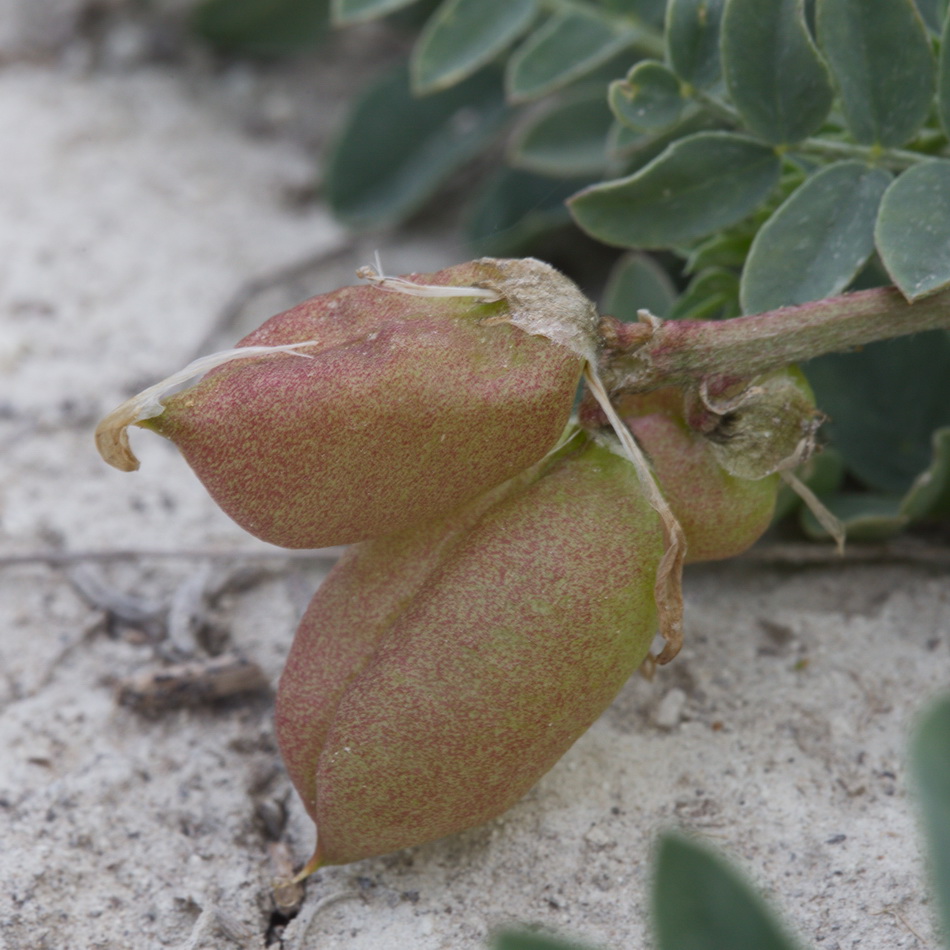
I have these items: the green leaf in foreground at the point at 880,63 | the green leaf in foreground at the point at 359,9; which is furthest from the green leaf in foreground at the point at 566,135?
the green leaf in foreground at the point at 880,63

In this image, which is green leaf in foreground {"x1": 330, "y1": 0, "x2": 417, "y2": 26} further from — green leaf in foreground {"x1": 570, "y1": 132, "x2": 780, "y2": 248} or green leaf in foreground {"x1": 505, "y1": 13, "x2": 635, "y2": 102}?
green leaf in foreground {"x1": 570, "y1": 132, "x2": 780, "y2": 248}

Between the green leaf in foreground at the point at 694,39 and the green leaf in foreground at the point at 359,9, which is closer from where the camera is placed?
the green leaf in foreground at the point at 694,39

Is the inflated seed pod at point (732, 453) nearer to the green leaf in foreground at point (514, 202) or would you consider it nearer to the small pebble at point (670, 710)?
the small pebble at point (670, 710)

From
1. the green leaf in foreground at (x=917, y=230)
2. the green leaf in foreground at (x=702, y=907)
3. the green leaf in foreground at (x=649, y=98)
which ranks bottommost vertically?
the green leaf in foreground at (x=702, y=907)

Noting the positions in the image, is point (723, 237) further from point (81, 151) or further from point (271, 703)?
point (81, 151)

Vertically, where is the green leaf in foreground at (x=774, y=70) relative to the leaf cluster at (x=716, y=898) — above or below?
above

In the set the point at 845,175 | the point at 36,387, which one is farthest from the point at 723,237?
the point at 36,387

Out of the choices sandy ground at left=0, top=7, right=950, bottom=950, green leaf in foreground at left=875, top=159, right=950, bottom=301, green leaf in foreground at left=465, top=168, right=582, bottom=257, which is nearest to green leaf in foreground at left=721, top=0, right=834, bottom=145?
green leaf in foreground at left=875, top=159, right=950, bottom=301

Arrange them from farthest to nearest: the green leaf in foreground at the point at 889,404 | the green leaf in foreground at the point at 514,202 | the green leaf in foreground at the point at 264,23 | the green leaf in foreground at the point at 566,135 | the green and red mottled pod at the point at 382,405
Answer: the green leaf in foreground at the point at 264,23 → the green leaf in foreground at the point at 514,202 → the green leaf in foreground at the point at 566,135 → the green leaf in foreground at the point at 889,404 → the green and red mottled pod at the point at 382,405
